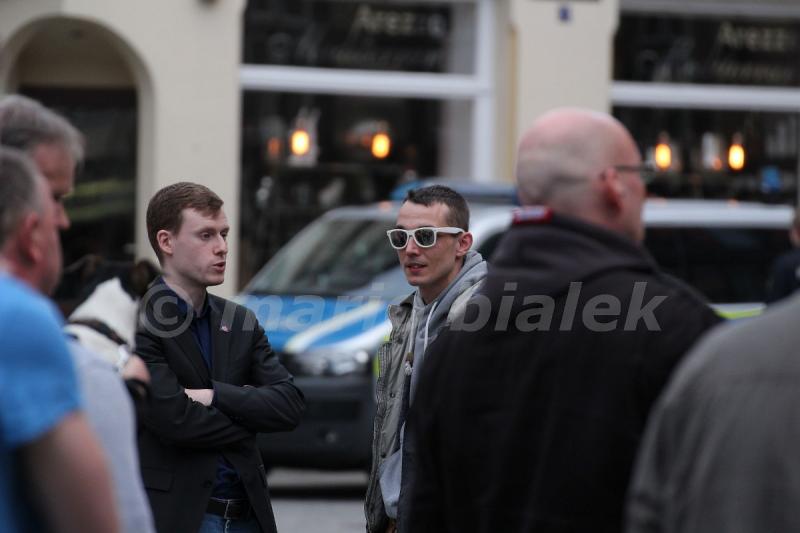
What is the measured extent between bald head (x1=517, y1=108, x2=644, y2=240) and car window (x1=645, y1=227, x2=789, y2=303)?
8.91m

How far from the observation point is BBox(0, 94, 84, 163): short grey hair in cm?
316

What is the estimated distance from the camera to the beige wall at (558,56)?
52.0 feet

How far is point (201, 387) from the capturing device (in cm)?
505

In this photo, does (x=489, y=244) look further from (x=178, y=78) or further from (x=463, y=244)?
(x=463, y=244)

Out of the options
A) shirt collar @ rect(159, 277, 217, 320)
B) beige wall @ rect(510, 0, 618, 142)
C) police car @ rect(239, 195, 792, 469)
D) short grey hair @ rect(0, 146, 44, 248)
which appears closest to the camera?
short grey hair @ rect(0, 146, 44, 248)

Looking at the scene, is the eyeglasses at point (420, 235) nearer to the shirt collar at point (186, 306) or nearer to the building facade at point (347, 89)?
the shirt collar at point (186, 306)

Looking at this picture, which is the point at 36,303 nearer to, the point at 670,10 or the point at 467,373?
the point at 467,373

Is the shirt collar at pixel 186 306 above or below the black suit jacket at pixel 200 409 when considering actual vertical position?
above

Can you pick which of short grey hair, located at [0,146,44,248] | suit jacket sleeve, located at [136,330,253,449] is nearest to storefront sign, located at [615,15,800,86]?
suit jacket sleeve, located at [136,330,253,449]

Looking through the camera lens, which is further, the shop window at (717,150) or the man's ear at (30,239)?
the shop window at (717,150)

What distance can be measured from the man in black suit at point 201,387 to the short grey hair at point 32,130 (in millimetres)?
1644

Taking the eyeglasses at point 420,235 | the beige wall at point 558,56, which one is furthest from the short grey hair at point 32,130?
the beige wall at point 558,56

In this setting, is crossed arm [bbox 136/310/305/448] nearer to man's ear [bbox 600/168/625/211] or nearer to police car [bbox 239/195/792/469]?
man's ear [bbox 600/168/625/211]

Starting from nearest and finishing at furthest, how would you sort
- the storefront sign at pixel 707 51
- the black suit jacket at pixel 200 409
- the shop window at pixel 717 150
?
the black suit jacket at pixel 200 409 < the storefront sign at pixel 707 51 < the shop window at pixel 717 150
